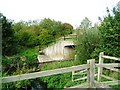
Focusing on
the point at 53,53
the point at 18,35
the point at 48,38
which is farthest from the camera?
the point at 48,38

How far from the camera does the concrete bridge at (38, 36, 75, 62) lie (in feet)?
42.6

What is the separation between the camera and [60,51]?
45.9 ft

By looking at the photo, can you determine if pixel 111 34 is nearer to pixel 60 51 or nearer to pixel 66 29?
pixel 60 51

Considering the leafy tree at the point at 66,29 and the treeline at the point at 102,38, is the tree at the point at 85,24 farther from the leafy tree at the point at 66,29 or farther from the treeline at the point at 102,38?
the leafy tree at the point at 66,29

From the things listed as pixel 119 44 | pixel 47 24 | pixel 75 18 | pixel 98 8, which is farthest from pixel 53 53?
pixel 119 44

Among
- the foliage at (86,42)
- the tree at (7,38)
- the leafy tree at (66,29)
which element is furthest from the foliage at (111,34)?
the leafy tree at (66,29)

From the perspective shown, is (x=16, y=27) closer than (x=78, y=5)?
No

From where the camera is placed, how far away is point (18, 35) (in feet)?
54.1

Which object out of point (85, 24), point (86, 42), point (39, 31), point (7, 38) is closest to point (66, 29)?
point (39, 31)

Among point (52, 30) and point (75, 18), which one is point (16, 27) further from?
point (75, 18)

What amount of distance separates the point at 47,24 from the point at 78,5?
24.3ft

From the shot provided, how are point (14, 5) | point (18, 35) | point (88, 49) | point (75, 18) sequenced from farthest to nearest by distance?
point (18, 35)
point (75, 18)
point (14, 5)
point (88, 49)

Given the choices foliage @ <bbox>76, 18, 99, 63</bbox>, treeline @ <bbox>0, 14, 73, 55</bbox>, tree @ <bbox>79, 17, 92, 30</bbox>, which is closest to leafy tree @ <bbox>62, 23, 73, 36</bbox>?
treeline @ <bbox>0, 14, 73, 55</bbox>

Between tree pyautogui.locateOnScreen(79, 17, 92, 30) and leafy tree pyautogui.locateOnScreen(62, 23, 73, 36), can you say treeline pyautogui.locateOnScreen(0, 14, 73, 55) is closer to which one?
leafy tree pyautogui.locateOnScreen(62, 23, 73, 36)
